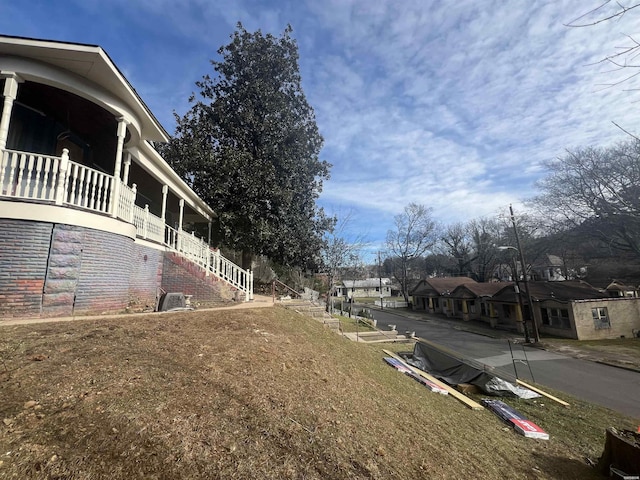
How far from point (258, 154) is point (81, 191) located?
11648 mm

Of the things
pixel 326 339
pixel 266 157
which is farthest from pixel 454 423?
pixel 266 157

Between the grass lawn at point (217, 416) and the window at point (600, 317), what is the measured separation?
2196cm

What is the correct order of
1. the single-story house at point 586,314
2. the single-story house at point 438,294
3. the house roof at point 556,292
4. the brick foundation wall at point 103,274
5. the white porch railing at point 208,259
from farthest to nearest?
the single-story house at point 438,294
the house roof at point 556,292
the single-story house at point 586,314
the white porch railing at point 208,259
the brick foundation wall at point 103,274

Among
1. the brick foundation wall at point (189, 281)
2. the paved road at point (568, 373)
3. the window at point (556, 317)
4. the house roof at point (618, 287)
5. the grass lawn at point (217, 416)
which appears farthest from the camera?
the house roof at point (618, 287)

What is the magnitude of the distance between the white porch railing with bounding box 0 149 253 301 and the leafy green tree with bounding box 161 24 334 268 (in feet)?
15.2

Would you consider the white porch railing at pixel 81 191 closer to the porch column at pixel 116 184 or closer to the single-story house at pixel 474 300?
the porch column at pixel 116 184

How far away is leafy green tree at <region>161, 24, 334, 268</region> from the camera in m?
16.1

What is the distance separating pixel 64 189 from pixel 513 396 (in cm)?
1302

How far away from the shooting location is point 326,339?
8328 millimetres

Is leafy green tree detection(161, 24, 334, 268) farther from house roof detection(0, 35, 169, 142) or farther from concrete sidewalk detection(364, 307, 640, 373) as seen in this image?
concrete sidewalk detection(364, 307, 640, 373)

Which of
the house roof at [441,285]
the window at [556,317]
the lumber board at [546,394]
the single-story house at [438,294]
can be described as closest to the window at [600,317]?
the window at [556,317]

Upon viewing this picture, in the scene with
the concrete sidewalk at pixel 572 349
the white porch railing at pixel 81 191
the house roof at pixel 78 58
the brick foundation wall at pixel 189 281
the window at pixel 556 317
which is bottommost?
the concrete sidewalk at pixel 572 349

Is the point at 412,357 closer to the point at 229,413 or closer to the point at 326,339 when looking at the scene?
the point at 326,339

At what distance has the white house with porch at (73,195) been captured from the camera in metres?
5.56
